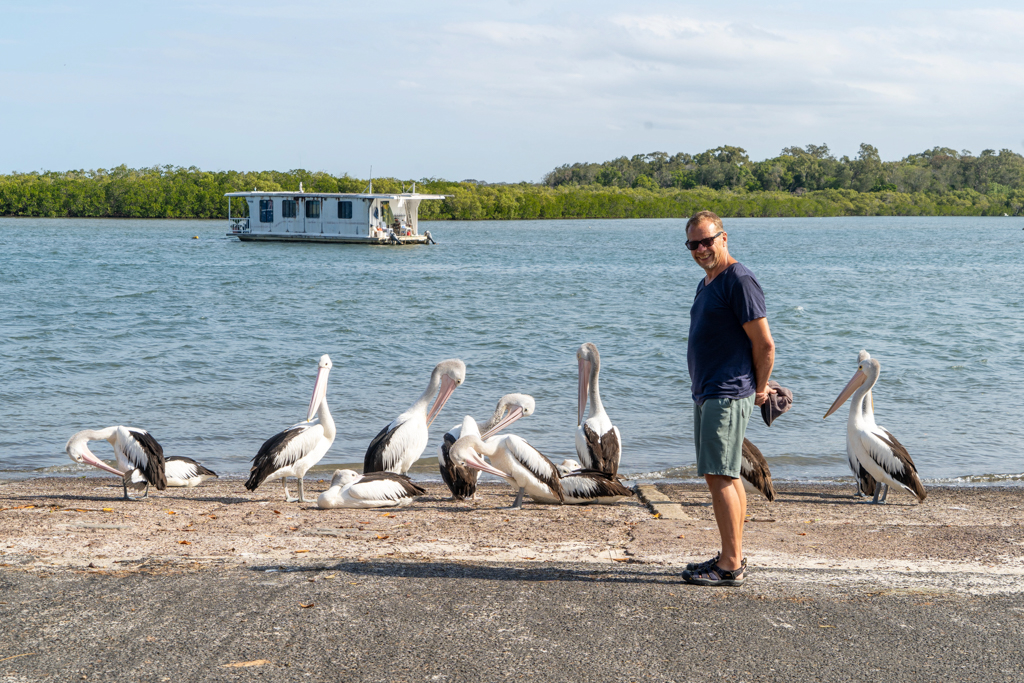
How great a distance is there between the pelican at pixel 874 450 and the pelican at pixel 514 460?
93.3 inches

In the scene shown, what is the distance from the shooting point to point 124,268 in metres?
39.0

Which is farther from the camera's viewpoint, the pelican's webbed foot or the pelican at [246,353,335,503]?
the pelican at [246,353,335,503]

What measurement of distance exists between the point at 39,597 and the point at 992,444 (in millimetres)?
9671

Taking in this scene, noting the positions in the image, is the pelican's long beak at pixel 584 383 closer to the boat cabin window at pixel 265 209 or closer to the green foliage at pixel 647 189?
the boat cabin window at pixel 265 209

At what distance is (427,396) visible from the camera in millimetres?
7699

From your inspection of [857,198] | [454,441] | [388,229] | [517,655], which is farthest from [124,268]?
[857,198]

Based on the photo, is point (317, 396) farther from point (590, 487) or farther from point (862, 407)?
point (862, 407)

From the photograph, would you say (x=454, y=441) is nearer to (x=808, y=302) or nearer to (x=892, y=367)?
(x=892, y=367)

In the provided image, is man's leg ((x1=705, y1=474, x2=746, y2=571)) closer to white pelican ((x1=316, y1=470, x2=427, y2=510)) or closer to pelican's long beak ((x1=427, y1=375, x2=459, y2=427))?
white pelican ((x1=316, y1=470, x2=427, y2=510))

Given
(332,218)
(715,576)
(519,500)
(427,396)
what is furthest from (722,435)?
(332,218)

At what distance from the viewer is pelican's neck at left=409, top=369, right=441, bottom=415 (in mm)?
7508

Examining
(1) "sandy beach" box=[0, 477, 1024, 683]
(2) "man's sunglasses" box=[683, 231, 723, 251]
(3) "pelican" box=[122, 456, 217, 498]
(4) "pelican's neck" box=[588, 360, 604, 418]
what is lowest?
(3) "pelican" box=[122, 456, 217, 498]

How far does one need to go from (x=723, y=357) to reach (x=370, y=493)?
10.0 ft

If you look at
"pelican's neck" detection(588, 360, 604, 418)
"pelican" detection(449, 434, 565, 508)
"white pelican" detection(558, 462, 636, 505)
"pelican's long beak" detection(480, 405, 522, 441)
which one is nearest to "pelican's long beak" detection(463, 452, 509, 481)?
"pelican" detection(449, 434, 565, 508)
